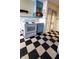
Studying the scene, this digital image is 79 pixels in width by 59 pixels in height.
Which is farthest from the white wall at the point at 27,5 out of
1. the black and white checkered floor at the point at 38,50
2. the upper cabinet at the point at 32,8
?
the black and white checkered floor at the point at 38,50

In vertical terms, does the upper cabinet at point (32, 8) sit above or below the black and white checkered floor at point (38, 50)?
above

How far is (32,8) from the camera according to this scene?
3.76 metres

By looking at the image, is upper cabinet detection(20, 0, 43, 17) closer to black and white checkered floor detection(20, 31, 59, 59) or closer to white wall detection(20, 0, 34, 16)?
white wall detection(20, 0, 34, 16)

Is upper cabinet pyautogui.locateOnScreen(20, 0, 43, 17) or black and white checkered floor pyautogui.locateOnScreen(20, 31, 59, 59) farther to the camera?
upper cabinet pyautogui.locateOnScreen(20, 0, 43, 17)

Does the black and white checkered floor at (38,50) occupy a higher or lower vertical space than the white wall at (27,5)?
lower

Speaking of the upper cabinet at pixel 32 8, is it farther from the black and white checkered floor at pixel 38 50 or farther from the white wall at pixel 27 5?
the black and white checkered floor at pixel 38 50

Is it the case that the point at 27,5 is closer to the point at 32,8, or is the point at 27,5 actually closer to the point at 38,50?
the point at 32,8

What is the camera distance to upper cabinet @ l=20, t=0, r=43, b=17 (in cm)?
332

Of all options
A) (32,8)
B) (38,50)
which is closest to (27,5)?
(32,8)

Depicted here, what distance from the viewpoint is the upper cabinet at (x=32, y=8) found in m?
3.32

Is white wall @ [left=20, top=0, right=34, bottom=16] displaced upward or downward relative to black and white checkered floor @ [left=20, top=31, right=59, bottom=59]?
upward

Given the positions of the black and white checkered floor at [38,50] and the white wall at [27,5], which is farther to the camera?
the white wall at [27,5]

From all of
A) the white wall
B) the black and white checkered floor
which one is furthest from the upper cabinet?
the black and white checkered floor
